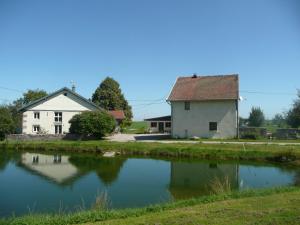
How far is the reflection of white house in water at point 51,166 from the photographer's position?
19.2 meters

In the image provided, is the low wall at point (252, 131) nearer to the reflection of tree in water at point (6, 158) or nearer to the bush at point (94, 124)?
the bush at point (94, 124)

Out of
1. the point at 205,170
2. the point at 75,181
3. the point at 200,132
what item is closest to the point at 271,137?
the point at 200,132

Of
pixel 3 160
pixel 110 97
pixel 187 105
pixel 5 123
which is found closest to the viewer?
pixel 3 160

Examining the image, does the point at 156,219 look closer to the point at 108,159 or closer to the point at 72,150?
the point at 108,159

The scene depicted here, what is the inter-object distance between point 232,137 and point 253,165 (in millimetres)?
14014

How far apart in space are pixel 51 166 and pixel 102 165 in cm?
349

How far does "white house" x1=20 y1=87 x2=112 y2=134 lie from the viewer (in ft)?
135

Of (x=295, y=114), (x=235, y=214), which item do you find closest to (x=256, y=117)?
(x=295, y=114)

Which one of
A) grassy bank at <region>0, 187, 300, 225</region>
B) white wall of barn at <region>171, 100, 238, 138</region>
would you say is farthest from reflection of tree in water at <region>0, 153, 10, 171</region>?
white wall of barn at <region>171, 100, 238, 138</region>

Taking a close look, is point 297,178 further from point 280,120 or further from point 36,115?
point 280,120

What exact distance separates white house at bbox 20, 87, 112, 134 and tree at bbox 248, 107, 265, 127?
46.2 meters

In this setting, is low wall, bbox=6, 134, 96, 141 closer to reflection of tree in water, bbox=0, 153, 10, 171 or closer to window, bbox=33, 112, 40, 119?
window, bbox=33, 112, 40, 119

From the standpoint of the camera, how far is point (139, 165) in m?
22.7

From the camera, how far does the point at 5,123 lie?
122ft
